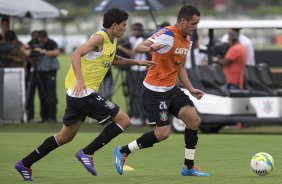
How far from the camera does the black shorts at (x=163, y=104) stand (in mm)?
12828

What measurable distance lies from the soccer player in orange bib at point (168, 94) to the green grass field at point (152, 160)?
0.34 meters

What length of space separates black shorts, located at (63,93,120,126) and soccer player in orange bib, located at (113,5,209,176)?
0.75 meters

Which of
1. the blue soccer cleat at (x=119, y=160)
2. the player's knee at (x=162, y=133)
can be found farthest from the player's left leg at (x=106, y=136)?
the player's knee at (x=162, y=133)

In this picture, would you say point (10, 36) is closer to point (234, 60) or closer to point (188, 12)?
point (234, 60)

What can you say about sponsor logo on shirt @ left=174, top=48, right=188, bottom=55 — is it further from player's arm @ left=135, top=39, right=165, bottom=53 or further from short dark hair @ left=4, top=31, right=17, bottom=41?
short dark hair @ left=4, top=31, right=17, bottom=41

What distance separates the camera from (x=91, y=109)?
1221 cm

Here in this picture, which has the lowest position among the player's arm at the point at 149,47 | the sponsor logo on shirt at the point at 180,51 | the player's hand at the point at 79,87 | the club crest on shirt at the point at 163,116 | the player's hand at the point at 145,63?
the club crest on shirt at the point at 163,116

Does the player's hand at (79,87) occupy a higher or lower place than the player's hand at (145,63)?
lower

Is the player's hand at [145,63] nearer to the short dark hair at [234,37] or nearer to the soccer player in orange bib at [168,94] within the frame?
the soccer player in orange bib at [168,94]

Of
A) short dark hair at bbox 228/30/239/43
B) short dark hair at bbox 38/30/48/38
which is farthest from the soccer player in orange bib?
short dark hair at bbox 38/30/48/38

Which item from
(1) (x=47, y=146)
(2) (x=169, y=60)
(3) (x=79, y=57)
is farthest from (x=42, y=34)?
(3) (x=79, y=57)

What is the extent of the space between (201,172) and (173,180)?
747 mm

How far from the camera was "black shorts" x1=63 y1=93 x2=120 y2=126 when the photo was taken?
12195 millimetres

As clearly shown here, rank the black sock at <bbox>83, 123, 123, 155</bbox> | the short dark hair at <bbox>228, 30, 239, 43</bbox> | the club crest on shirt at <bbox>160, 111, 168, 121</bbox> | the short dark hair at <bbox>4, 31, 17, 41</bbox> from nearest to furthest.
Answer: the black sock at <bbox>83, 123, 123, 155</bbox> < the club crest on shirt at <bbox>160, 111, 168, 121</bbox> < the short dark hair at <bbox>228, 30, 239, 43</bbox> < the short dark hair at <bbox>4, 31, 17, 41</bbox>
